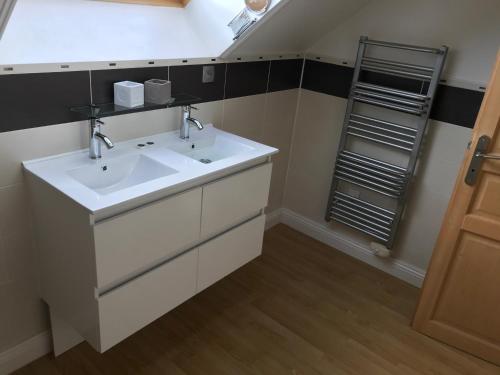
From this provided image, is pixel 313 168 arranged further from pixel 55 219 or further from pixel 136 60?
pixel 55 219

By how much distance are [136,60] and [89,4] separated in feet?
1.09

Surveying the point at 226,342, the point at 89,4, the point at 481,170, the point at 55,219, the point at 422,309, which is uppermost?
the point at 89,4

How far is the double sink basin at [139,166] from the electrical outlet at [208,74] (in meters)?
0.28

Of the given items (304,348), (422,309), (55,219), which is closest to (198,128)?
(55,219)

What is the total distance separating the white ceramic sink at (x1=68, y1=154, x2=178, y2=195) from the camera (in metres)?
1.72

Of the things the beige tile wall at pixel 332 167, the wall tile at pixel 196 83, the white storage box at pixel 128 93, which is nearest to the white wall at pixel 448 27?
the beige tile wall at pixel 332 167

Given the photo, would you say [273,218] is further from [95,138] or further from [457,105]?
[95,138]

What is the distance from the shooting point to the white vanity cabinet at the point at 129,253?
58.2 inches

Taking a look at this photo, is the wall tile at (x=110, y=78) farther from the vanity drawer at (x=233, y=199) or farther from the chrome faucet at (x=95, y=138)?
the vanity drawer at (x=233, y=199)

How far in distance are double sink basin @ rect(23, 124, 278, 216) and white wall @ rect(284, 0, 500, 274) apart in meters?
0.91

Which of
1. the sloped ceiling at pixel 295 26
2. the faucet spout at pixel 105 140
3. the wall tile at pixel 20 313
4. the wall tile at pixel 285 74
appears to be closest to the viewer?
the faucet spout at pixel 105 140

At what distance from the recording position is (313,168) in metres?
3.02

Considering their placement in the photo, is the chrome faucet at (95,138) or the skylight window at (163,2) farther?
the skylight window at (163,2)

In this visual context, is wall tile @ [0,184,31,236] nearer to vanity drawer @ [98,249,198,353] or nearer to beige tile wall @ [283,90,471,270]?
vanity drawer @ [98,249,198,353]
